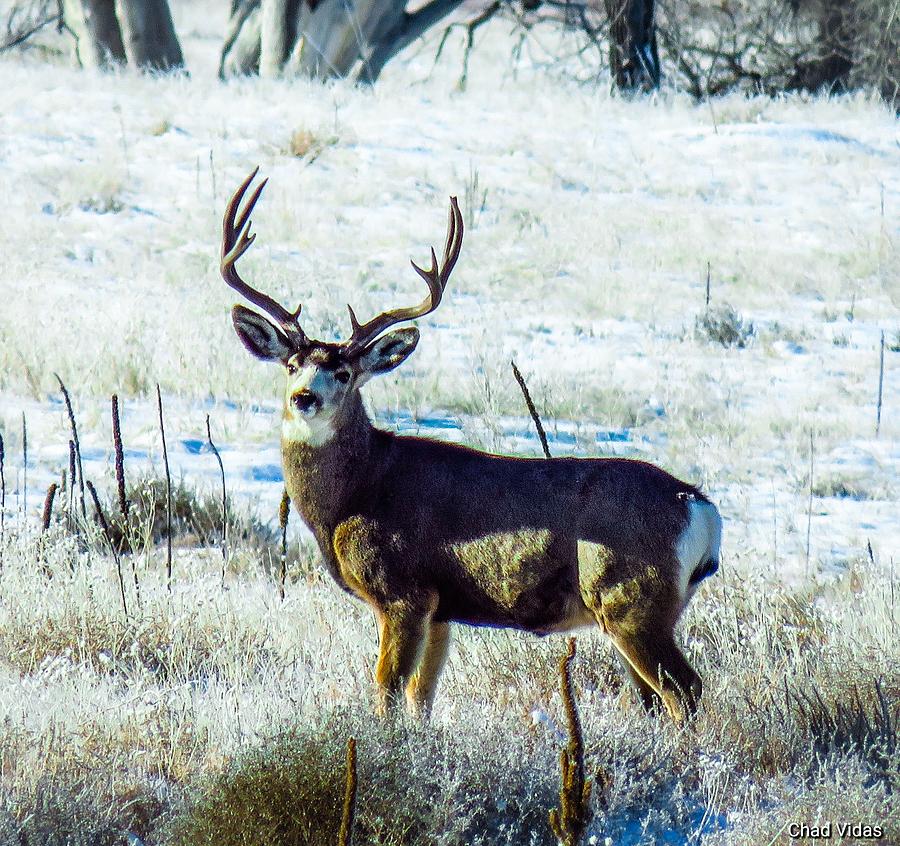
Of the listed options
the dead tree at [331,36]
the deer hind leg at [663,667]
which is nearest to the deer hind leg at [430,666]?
the deer hind leg at [663,667]

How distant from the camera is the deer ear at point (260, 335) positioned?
530 centimetres

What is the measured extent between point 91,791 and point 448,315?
799 cm

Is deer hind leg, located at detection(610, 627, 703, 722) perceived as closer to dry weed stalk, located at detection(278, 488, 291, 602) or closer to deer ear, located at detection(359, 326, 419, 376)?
deer ear, located at detection(359, 326, 419, 376)

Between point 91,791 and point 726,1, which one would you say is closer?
point 91,791

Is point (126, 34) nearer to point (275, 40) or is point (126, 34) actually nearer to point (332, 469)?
point (275, 40)

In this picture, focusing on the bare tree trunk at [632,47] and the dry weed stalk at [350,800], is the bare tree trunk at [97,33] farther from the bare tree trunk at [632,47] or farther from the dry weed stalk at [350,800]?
the dry weed stalk at [350,800]

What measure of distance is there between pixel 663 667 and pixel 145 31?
19.2 metres

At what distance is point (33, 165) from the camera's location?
49.6 feet

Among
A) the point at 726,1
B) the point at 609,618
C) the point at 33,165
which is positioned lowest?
the point at 609,618

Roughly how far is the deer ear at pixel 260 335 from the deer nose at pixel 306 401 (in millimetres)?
286

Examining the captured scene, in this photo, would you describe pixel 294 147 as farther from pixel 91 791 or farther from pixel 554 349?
pixel 91 791

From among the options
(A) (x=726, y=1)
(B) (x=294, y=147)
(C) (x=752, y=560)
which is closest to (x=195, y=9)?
(A) (x=726, y=1)

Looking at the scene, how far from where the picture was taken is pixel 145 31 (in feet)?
72.5

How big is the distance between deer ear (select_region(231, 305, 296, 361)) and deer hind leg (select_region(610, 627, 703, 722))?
1.61m
